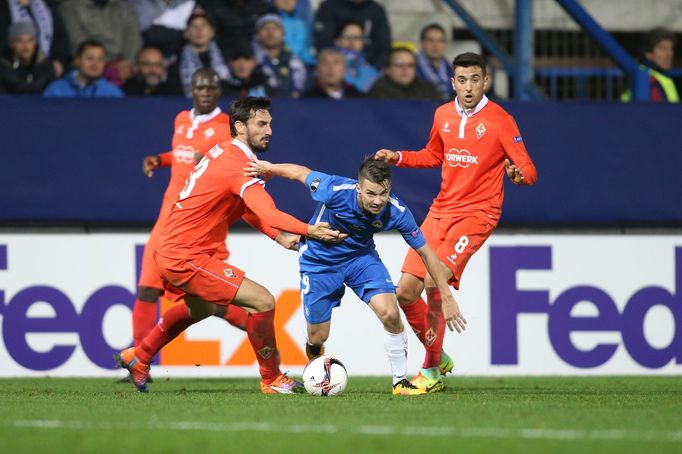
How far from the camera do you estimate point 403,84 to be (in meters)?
12.3

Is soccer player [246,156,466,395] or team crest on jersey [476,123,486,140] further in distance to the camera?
team crest on jersey [476,123,486,140]

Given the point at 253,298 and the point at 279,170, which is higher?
the point at 279,170

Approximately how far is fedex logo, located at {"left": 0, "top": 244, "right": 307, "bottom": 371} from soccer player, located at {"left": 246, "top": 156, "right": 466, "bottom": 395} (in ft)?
8.45

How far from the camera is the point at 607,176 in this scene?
11.5 metres

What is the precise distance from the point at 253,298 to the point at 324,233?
2.77 feet

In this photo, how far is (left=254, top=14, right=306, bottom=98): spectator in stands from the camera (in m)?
12.6

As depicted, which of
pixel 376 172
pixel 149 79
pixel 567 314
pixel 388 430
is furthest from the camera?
pixel 149 79

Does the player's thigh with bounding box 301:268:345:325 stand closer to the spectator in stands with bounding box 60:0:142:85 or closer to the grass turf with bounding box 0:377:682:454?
the grass turf with bounding box 0:377:682:454

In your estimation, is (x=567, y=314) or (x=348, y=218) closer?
(x=348, y=218)

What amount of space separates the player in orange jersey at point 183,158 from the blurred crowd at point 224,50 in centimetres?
189

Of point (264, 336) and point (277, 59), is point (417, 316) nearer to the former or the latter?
point (264, 336)

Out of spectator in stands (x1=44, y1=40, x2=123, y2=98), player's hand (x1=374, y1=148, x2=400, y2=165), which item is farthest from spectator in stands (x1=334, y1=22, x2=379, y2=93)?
player's hand (x1=374, y1=148, x2=400, y2=165)

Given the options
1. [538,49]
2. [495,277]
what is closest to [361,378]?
[495,277]

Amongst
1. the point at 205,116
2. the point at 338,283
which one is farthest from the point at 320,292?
the point at 205,116
